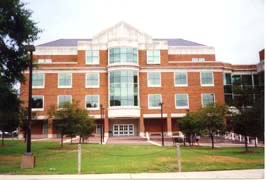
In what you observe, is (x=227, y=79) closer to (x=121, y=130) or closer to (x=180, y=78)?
(x=180, y=78)

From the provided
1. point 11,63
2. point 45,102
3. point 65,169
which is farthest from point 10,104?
point 45,102

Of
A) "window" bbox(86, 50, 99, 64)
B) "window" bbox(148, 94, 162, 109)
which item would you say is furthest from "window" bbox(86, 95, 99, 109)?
"window" bbox(148, 94, 162, 109)

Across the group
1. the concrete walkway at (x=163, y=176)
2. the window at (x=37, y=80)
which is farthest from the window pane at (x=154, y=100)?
the concrete walkway at (x=163, y=176)

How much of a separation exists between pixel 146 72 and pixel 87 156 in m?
8.53

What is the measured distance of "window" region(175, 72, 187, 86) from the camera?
15.1 meters

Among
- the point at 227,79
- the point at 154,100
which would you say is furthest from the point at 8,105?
the point at 227,79

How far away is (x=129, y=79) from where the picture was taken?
1603 cm

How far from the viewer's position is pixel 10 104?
8.02 metres

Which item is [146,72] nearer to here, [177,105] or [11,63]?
[177,105]

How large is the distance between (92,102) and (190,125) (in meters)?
4.39

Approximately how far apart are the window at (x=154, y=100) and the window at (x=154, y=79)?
1.61 ft

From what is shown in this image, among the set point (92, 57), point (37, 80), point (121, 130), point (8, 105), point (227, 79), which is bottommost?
point (121, 130)

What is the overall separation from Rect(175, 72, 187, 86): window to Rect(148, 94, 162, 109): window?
1.03 meters

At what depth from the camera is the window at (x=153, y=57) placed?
16.2 metres
